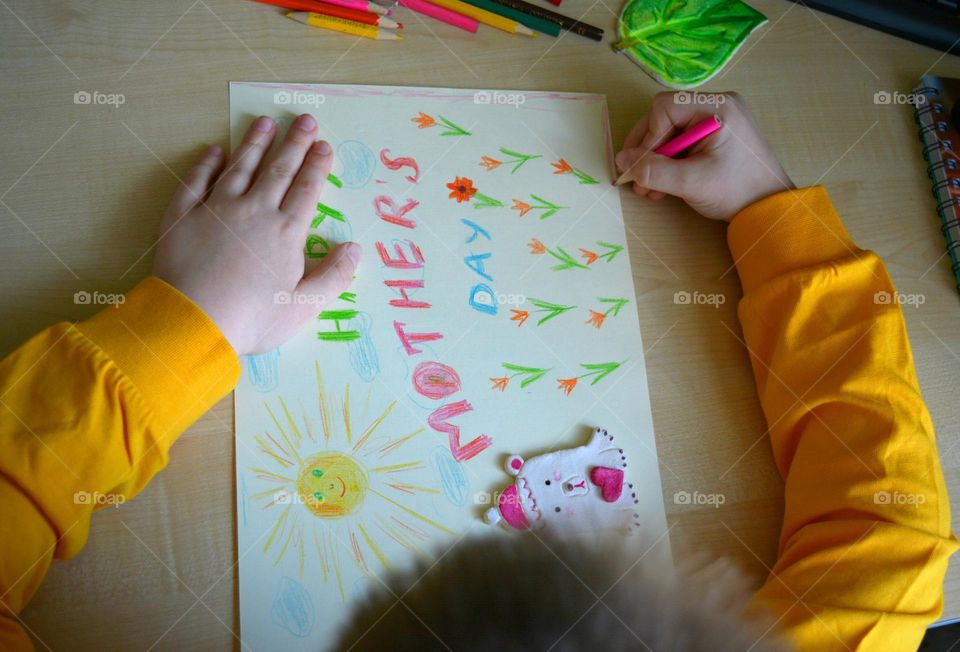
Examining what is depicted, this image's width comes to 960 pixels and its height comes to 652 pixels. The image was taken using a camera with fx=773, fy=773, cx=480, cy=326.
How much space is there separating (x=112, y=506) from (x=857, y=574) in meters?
0.63

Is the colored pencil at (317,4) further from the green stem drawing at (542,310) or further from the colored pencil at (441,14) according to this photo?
the green stem drawing at (542,310)

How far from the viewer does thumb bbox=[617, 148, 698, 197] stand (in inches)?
32.5

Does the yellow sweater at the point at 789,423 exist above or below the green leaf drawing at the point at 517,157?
below

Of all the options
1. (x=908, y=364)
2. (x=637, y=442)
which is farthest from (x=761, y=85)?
(x=637, y=442)

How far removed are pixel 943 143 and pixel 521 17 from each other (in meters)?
0.55

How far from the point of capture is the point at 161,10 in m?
0.82

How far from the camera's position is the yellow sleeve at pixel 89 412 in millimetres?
575

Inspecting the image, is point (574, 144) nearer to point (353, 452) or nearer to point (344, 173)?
point (344, 173)

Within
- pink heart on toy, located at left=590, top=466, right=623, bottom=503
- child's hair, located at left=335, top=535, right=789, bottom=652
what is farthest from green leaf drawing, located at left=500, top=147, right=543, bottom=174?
child's hair, located at left=335, top=535, right=789, bottom=652
